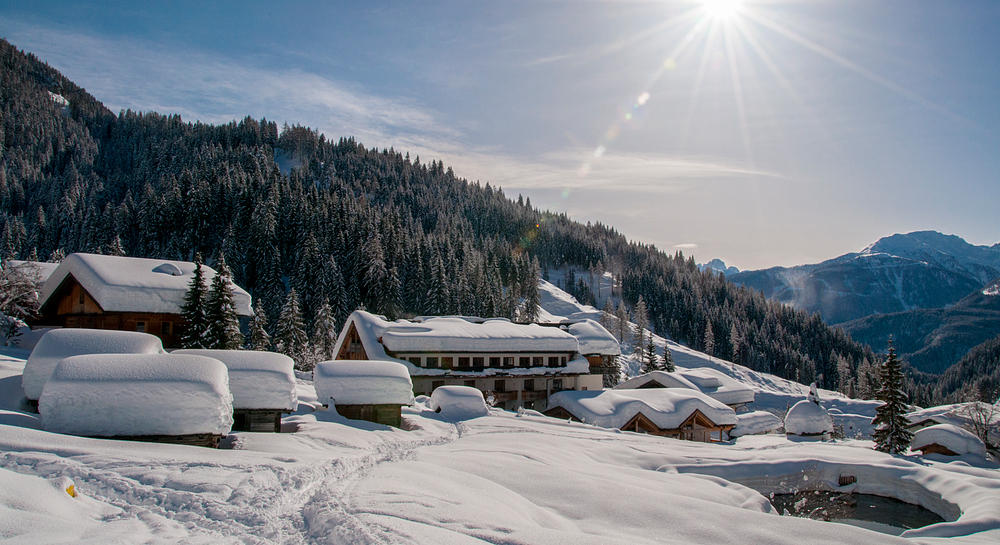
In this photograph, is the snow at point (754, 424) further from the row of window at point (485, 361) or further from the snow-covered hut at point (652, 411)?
the row of window at point (485, 361)

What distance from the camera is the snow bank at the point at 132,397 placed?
13164 millimetres

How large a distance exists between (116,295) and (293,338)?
26.5 metres

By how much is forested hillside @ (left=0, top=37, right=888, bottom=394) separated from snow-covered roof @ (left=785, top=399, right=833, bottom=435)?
47356 millimetres

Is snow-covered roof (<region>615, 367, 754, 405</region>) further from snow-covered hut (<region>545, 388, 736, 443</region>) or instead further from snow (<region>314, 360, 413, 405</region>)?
snow (<region>314, 360, 413, 405</region>)

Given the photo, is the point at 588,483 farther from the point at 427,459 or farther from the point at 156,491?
the point at 156,491

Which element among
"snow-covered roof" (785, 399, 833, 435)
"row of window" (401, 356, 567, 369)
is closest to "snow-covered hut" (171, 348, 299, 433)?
"row of window" (401, 356, 567, 369)

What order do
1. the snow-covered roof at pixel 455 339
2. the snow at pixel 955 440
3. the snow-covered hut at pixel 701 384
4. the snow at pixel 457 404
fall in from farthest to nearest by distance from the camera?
the snow-covered hut at pixel 701 384 < the snow-covered roof at pixel 455 339 < the snow at pixel 955 440 < the snow at pixel 457 404

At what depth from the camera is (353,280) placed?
269ft

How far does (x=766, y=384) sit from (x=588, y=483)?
11000cm

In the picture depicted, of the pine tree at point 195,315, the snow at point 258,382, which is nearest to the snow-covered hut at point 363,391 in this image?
the snow at point 258,382

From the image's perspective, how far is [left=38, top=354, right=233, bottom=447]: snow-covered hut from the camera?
43.2 ft

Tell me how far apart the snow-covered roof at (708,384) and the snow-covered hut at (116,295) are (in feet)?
124

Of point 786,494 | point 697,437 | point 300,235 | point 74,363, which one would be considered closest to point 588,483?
point 74,363

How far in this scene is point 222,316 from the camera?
101 feet
